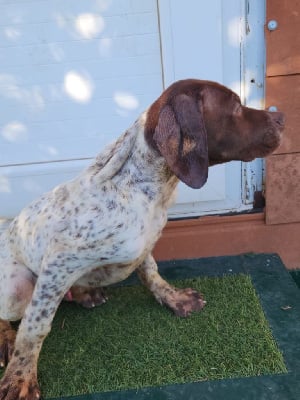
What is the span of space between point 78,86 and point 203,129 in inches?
65.1

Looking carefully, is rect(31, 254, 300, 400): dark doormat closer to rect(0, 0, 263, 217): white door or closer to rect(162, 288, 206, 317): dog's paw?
rect(162, 288, 206, 317): dog's paw

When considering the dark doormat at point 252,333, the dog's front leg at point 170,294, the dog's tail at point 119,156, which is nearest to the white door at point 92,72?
the dark doormat at point 252,333

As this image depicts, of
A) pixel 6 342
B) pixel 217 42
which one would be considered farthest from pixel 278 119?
pixel 6 342

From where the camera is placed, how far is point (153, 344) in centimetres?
296

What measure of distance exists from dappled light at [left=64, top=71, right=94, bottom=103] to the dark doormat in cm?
133

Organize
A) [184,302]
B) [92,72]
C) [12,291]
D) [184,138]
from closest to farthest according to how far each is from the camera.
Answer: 1. [184,138]
2. [12,291]
3. [184,302]
4. [92,72]

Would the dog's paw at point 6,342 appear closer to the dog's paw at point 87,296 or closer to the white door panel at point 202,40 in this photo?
the dog's paw at point 87,296

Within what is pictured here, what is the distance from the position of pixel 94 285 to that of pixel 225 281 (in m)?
0.98

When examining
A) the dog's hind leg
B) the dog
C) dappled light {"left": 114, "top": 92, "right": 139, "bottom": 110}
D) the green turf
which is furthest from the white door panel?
the dog's hind leg

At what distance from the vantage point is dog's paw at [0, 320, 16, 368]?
9.68ft

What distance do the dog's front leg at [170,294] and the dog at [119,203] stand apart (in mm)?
371

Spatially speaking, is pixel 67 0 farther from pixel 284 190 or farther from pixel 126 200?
pixel 284 190

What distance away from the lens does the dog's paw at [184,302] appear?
3.19 metres

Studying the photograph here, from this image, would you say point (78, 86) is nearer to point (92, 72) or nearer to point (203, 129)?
point (92, 72)
